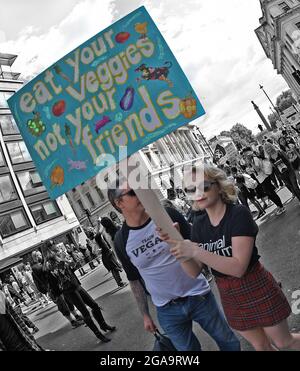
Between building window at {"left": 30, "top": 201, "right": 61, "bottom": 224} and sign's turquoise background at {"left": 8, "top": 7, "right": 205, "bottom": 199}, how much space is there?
122ft

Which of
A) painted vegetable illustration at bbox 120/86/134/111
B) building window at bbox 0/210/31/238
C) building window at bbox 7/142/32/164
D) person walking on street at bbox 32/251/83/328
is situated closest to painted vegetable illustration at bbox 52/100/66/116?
painted vegetable illustration at bbox 120/86/134/111

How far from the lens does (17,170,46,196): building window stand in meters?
38.3

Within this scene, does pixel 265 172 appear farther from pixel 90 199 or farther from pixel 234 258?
pixel 90 199

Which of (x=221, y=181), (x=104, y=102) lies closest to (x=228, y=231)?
(x=221, y=181)

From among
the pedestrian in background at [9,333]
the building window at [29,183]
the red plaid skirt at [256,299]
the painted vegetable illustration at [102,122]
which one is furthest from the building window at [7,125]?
the red plaid skirt at [256,299]

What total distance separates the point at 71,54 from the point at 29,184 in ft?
125

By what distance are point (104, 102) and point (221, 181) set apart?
0.99 m

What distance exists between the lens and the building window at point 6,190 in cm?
3656

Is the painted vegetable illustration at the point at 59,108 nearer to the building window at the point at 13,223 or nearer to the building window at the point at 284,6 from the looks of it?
the building window at the point at 13,223

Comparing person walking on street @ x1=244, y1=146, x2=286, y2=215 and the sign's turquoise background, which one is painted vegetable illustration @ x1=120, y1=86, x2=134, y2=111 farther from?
person walking on street @ x1=244, y1=146, x2=286, y2=215

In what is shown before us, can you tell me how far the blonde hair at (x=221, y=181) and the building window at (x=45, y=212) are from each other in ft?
124

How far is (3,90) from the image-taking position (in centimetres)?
4050
